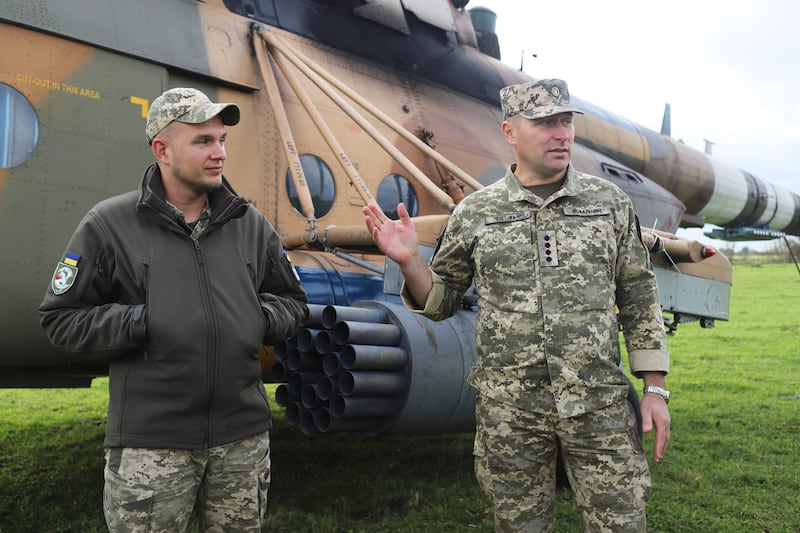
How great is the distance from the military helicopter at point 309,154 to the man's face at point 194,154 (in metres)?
1.44

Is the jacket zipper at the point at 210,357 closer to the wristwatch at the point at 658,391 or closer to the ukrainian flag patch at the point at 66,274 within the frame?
the ukrainian flag patch at the point at 66,274

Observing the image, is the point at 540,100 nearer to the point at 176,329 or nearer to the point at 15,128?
the point at 176,329

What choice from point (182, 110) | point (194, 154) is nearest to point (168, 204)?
point (194, 154)

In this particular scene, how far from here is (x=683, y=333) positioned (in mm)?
17719

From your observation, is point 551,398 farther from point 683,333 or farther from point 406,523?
point 683,333

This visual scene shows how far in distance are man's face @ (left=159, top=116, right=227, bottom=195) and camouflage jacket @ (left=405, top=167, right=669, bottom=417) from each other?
0.92 meters

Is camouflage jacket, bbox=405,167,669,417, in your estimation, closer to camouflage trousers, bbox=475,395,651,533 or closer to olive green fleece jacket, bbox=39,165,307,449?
camouflage trousers, bbox=475,395,651,533

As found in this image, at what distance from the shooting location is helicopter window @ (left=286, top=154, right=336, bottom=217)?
502 centimetres

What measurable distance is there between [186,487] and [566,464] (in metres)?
1.31

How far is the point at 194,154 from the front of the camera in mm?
2369

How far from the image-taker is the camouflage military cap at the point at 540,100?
2.55 metres

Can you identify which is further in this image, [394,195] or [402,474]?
[394,195]

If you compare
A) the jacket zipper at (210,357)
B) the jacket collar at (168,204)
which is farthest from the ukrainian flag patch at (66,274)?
the jacket zipper at (210,357)

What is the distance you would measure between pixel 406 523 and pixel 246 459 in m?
2.18
